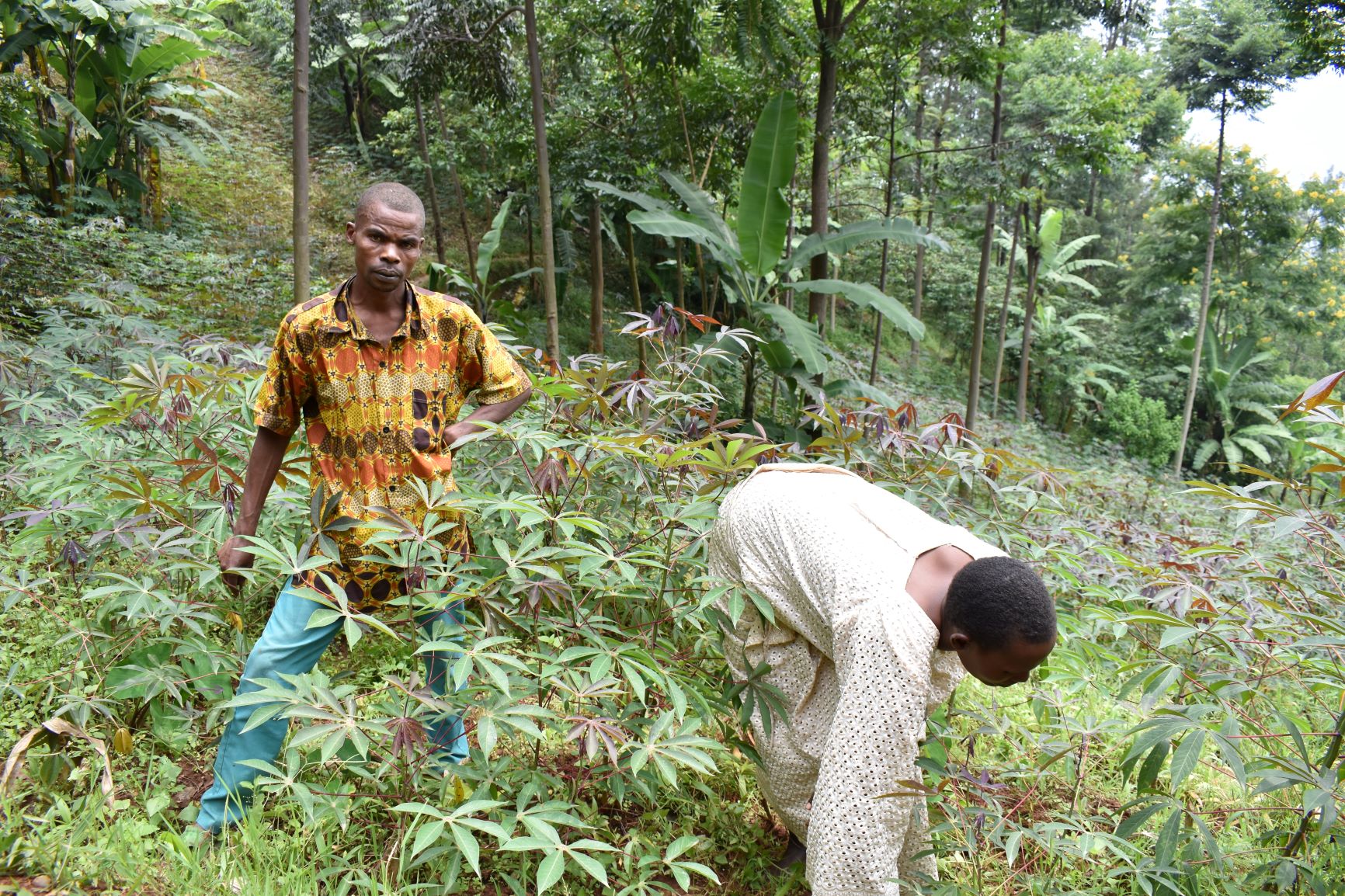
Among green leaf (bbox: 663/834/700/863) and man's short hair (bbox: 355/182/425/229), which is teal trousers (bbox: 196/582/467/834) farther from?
man's short hair (bbox: 355/182/425/229)

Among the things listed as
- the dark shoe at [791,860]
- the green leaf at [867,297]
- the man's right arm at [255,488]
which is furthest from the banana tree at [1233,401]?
the man's right arm at [255,488]

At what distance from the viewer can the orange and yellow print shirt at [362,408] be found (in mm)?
1946

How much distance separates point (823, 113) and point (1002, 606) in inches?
253

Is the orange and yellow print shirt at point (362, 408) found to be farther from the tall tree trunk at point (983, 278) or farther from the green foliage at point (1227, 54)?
the green foliage at point (1227, 54)

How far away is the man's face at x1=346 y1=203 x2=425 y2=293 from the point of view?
74.2 inches

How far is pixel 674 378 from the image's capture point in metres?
2.67

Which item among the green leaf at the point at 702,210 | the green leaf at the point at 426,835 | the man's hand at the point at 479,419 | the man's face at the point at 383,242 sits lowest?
the green leaf at the point at 426,835

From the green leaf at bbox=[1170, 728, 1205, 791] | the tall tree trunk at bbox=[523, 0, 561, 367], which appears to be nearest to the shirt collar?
the green leaf at bbox=[1170, 728, 1205, 791]

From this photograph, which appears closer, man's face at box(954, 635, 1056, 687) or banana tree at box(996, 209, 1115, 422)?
man's face at box(954, 635, 1056, 687)

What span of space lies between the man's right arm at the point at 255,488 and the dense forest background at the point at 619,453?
0.09 meters

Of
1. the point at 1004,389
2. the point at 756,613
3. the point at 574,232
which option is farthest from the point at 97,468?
the point at 1004,389

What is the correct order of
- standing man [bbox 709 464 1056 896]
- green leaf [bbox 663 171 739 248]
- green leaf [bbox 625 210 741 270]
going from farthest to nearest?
green leaf [bbox 663 171 739 248]
green leaf [bbox 625 210 741 270]
standing man [bbox 709 464 1056 896]

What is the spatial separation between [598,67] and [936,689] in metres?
9.35

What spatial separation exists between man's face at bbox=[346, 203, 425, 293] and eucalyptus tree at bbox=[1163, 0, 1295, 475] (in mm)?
15371
